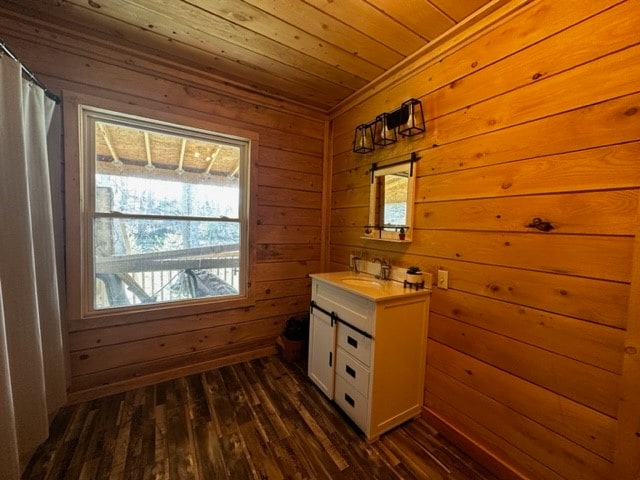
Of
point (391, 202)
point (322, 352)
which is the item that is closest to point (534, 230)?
point (391, 202)

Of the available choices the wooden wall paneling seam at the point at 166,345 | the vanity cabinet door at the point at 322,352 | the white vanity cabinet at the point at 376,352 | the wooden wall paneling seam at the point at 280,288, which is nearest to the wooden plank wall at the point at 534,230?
the white vanity cabinet at the point at 376,352

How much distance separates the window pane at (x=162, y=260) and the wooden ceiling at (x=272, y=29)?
1.20 meters

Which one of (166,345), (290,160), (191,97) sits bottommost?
(166,345)

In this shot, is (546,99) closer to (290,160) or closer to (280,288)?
(290,160)

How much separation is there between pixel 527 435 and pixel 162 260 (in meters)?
2.48

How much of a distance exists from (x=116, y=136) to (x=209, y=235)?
943mm

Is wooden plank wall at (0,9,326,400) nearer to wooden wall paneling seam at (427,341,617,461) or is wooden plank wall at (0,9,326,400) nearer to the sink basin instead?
the sink basin

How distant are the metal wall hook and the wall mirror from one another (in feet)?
2.24

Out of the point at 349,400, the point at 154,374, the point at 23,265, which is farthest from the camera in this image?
the point at 154,374

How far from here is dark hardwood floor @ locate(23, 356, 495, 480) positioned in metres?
1.31

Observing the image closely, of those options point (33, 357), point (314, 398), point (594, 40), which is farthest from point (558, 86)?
point (33, 357)

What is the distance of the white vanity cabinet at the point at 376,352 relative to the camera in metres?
1.49

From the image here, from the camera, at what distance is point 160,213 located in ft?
6.53

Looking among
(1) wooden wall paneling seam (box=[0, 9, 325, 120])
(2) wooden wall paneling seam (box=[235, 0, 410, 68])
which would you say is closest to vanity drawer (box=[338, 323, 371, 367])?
(2) wooden wall paneling seam (box=[235, 0, 410, 68])
